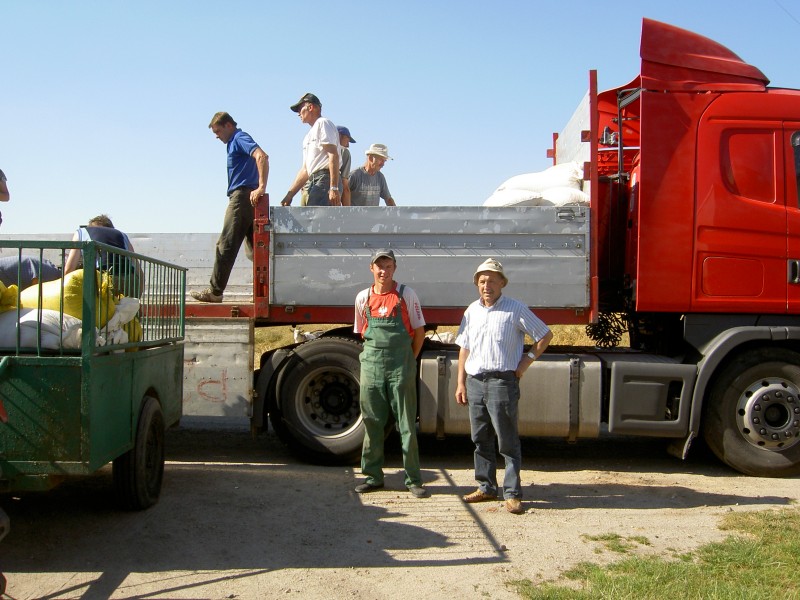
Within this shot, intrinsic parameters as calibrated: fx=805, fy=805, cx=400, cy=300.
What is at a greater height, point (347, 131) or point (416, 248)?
point (347, 131)

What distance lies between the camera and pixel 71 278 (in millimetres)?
4637

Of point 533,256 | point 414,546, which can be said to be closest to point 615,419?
point 533,256

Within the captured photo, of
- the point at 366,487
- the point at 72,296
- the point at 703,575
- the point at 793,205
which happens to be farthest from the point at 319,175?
the point at 703,575

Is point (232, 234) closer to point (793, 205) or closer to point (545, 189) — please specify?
point (545, 189)

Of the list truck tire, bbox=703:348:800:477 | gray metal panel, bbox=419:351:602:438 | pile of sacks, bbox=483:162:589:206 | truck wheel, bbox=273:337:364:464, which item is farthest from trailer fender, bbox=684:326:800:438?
truck wheel, bbox=273:337:364:464

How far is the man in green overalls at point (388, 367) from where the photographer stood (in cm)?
584

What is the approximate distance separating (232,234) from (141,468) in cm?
252

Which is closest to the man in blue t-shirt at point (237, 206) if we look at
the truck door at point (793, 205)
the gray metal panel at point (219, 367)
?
the gray metal panel at point (219, 367)

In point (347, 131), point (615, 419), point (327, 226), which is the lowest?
point (615, 419)

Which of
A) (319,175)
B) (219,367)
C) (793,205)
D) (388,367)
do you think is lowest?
(219,367)

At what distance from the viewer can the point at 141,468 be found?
519cm

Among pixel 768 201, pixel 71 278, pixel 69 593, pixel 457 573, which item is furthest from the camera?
pixel 768 201

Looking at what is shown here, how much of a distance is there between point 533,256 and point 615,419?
1.50 metres

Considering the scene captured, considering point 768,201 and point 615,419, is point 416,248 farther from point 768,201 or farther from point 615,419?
point 768,201
